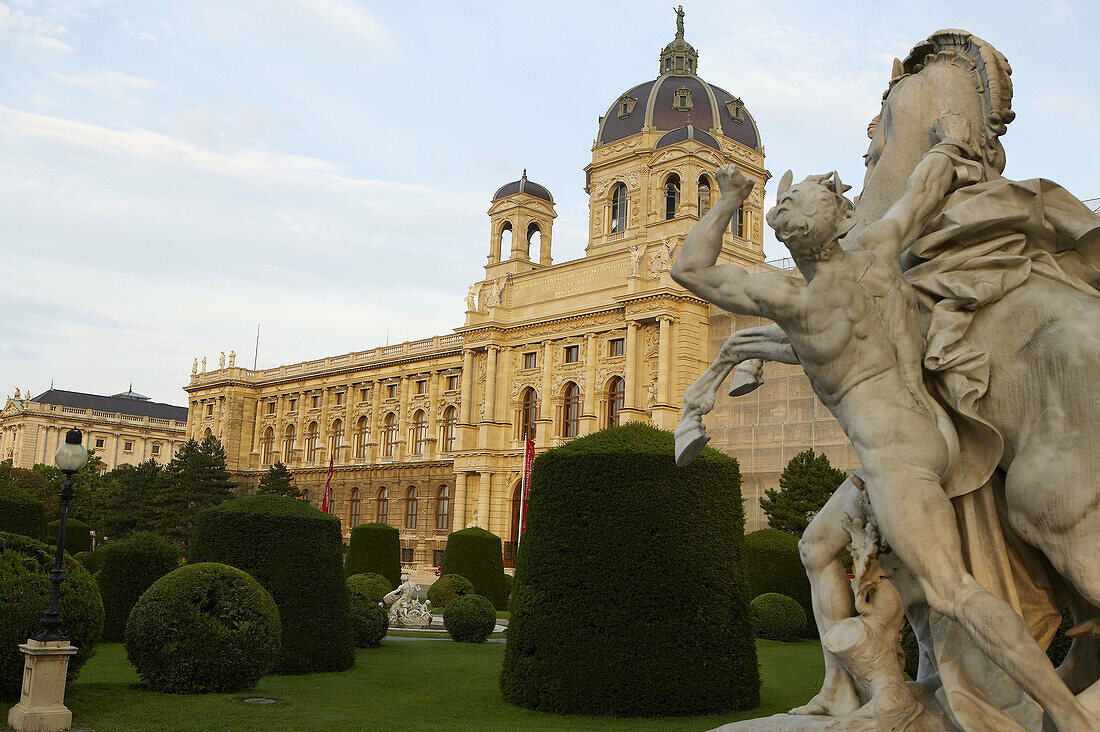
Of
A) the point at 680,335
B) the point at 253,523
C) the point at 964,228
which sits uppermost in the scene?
the point at 680,335

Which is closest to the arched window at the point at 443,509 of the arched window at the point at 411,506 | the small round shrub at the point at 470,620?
the arched window at the point at 411,506

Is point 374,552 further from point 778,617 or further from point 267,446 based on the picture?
point 267,446

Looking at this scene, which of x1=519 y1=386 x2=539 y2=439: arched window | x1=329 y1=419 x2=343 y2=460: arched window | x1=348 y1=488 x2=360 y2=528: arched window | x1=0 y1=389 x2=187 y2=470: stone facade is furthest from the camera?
x1=0 y1=389 x2=187 y2=470: stone facade

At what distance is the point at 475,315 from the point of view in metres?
38.7

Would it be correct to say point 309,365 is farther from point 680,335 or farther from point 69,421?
point 69,421

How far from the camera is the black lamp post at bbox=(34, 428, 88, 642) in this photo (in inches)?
276

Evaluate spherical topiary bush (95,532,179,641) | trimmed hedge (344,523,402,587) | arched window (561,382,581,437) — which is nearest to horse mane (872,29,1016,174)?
spherical topiary bush (95,532,179,641)

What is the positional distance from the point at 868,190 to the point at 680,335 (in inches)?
1094

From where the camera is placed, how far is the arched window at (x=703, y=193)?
115 ft

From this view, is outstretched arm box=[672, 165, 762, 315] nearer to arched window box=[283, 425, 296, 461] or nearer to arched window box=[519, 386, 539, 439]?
arched window box=[519, 386, 539, 439]

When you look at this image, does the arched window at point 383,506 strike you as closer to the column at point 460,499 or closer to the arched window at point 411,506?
the arched window at point 411,506

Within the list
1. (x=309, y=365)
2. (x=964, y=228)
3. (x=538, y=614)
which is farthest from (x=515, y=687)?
(x=309, y=365)

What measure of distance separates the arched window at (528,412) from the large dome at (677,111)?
10506 millimetres

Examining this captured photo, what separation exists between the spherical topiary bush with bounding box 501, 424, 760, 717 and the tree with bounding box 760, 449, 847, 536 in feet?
43.8
